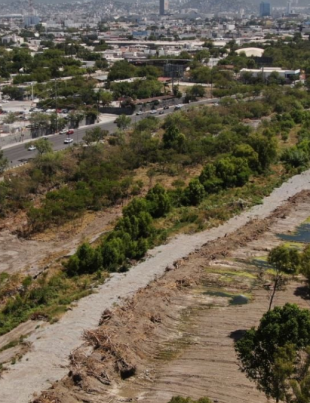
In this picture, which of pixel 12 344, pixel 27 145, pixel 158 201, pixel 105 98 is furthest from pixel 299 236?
pixel 105 98

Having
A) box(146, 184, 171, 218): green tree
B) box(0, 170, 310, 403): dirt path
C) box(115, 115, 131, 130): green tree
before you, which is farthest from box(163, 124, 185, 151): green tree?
box(0, 170, 310, 403): dirt path

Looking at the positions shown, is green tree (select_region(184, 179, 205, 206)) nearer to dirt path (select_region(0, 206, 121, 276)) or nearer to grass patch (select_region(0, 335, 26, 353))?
A: dirt path (select_region(0, 206, 121, 276))

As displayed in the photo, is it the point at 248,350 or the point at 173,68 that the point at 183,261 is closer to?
the point at 248,350

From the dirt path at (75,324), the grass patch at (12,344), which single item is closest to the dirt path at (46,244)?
the dirt path at (75,324)

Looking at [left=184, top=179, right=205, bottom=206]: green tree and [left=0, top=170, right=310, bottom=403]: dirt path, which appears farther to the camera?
[left=184, top=179, right=205, bottom=206]: green tree

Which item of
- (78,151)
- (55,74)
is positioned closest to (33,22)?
(55,74)
